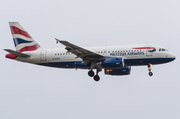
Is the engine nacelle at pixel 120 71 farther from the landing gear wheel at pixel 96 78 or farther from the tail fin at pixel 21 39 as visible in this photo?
the tail fin at pixel 21 39

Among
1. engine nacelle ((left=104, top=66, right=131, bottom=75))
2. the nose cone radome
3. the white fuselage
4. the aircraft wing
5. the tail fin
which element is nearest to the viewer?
the aircraft wing

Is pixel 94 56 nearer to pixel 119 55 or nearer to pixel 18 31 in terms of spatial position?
pixel 119 55

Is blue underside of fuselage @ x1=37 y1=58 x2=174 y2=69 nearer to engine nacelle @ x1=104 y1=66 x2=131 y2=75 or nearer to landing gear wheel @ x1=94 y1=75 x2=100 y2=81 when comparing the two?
landing gear wheel @ x1=94 y1=75 x2=100 y2=81

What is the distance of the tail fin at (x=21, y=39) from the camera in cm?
5078

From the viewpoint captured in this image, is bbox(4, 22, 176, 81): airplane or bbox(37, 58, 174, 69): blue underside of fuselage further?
bbox(37, 58, 174, 69): blue underside of fuselage

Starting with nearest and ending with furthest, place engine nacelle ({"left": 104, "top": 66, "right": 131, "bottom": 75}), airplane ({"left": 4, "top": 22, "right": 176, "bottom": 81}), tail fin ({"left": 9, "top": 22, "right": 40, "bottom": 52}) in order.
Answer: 1. airplane ({"left": 4, "top": 22, "right": 176, "bottom": 81})
2. tail fin ({"left": 9, "top": 22, "right": 40, "bottom": 52})
3. engine nacelle ({"left": 104, "top": 66, "right": 131, "bottom": 75})

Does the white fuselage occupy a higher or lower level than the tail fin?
lower

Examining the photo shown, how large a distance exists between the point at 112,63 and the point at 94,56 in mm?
2549

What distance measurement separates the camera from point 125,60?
4634cm

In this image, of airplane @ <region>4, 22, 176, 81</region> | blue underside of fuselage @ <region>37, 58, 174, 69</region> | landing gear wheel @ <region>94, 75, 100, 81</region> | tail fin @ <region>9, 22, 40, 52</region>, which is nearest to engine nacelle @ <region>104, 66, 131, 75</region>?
airplane @ <region>4, 22, 176, 81</region>

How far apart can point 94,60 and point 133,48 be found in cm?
535

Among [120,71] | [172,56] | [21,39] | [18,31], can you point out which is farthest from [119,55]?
[18,31]

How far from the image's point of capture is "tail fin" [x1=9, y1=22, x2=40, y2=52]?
50.8 m

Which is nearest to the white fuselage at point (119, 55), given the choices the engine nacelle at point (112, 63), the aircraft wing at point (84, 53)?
the aircraft wing at point (84, 53)
